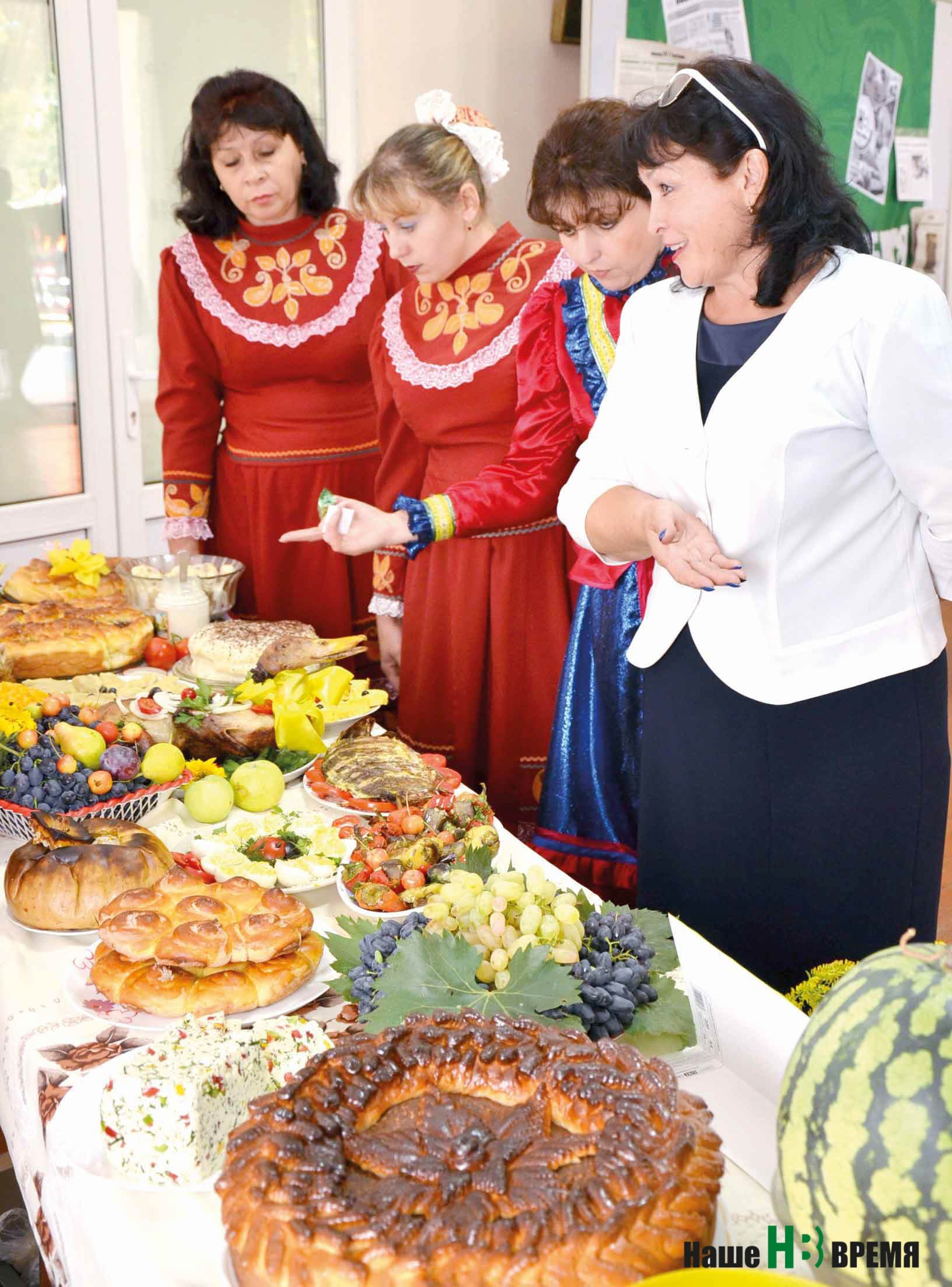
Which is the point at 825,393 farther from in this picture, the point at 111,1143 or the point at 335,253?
the point at 335,253

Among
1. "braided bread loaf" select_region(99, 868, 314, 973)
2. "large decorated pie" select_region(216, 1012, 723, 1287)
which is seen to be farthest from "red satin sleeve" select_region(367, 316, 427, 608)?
"large decorated pie" select_region(216, 1012, 723, 1287)

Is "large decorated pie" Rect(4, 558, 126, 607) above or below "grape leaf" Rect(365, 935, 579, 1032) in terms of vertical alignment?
below

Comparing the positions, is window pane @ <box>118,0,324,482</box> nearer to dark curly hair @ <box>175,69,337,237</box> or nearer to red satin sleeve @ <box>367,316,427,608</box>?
dark curly hair @ <box>175,69,337,237</box>

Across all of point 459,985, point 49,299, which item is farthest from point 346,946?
point 49,299

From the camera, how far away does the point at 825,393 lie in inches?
56.9

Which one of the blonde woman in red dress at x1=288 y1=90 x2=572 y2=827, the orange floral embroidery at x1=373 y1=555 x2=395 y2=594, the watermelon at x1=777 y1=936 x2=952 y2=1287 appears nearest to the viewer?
the watermelon at x1=777 y1=936 x2=952 y2=1287

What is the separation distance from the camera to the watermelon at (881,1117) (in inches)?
25.4

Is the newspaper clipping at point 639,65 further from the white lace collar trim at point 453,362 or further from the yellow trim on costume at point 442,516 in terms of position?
the yellow trim on costume at point 442,516

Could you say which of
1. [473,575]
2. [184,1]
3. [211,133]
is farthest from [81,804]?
[184,1]

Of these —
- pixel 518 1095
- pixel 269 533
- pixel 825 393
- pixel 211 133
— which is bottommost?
pixel 269 533

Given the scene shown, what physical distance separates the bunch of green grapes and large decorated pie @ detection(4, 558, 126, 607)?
1451 millimetres

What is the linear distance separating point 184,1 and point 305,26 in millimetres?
455

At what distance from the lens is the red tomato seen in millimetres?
2322

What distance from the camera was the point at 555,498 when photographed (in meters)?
2.34
